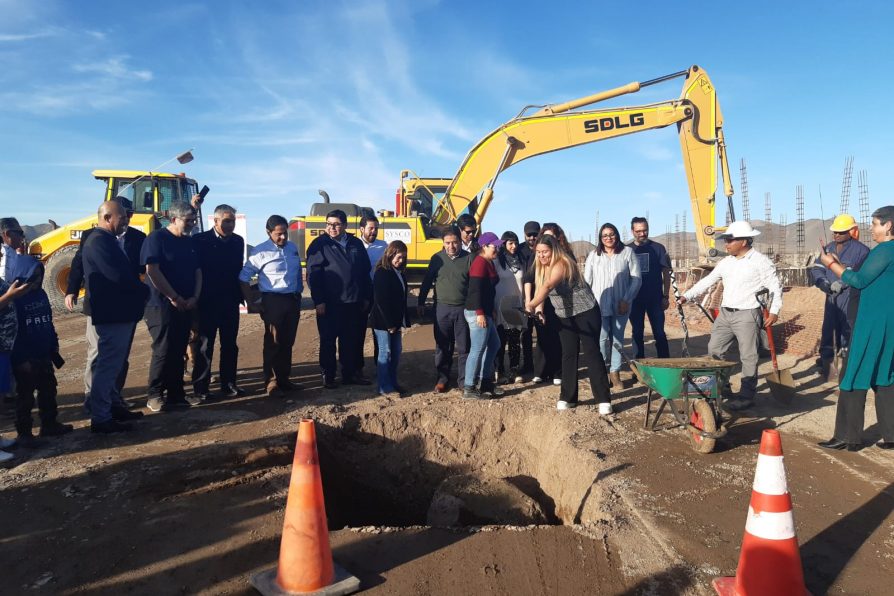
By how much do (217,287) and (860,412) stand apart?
5.93 metres

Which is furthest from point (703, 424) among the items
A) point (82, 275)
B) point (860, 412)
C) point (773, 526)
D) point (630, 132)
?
point (630, 132)

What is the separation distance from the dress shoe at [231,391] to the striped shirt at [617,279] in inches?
157

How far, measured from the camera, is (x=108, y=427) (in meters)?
4.53

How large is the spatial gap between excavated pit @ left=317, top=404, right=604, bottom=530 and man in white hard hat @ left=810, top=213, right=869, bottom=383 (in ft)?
12.1

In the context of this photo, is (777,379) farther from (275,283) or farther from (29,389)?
(29,389)

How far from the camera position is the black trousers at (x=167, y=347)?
16.9 feet

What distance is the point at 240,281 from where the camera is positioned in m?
5.79

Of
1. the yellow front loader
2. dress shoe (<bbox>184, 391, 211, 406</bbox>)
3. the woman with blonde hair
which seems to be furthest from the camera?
the yellow front loader

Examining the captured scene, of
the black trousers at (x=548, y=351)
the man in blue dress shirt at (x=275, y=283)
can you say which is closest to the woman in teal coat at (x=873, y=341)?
the black trousers at (x=548, y=351)

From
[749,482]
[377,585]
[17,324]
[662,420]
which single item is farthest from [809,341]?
[17,324]

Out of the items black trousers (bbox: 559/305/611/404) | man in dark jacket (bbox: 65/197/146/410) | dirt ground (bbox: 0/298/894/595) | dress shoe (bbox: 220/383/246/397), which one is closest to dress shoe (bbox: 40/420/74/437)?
dirt ground (bbox: 0/298/894/595)

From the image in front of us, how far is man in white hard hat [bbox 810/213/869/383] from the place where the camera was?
5832mm

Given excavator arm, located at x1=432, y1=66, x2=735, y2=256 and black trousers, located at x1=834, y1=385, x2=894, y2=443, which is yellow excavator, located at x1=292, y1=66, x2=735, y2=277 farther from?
black trousers, located at x1=834, y1=385, x2=894, y2=443

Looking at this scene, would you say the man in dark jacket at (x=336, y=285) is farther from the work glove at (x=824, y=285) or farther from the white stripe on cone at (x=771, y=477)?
the work glove at (x=824, y=285)
